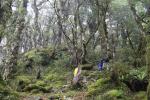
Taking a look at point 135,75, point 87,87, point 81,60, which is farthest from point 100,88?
point 81,60

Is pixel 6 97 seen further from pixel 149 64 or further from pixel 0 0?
pixel 149 64

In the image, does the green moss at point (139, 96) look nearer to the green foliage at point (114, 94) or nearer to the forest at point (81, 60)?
the forest at point (81, 60)

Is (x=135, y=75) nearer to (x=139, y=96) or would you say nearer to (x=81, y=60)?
(x=139, y=96)

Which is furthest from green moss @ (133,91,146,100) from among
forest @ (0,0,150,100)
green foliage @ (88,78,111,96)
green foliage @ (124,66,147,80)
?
green foliage @ (88,78,111,96)

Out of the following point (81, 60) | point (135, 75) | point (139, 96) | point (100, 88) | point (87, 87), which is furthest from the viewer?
point (81, 60)

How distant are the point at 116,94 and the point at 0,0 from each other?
295 inches

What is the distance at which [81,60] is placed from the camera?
25.3 meters

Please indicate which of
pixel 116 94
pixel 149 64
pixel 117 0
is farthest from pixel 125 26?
pixel 149 64

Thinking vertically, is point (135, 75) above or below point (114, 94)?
above

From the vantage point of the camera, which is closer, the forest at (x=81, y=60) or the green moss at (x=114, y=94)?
the green moss at (x=114, y=94)

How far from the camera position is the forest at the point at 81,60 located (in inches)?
624

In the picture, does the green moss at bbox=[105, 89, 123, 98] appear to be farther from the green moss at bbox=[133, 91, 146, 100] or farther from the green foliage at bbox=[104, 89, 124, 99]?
the green moss at bbox=[133, 91, 146, 100]

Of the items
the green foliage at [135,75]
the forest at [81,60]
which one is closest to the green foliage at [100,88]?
the forest at [81,60]

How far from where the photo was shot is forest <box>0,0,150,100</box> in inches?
624
